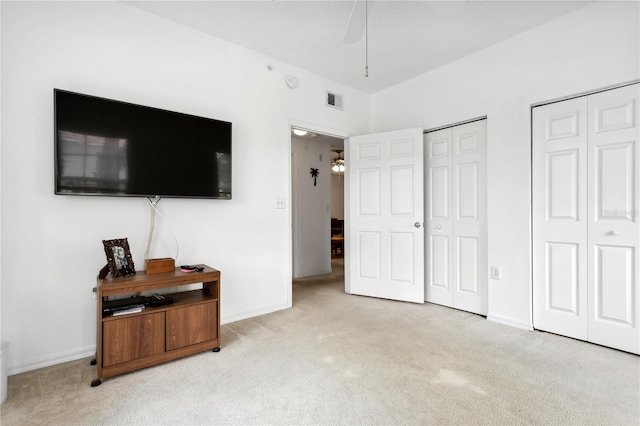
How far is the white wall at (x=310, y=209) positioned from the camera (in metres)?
5.14

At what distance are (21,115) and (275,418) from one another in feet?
8.10

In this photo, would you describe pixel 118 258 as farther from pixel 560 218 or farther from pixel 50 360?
pixel 560 218

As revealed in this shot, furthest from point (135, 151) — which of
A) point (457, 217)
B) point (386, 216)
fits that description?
point (457, 217)

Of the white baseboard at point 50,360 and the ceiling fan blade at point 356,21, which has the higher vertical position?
the ceiling fan blade at point 356,21

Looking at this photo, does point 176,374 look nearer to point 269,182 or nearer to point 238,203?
point 238,203

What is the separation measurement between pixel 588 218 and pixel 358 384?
2.25m

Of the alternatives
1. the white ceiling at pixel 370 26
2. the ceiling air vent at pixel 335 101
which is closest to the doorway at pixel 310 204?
the ceiling air vent at pixel 335 101

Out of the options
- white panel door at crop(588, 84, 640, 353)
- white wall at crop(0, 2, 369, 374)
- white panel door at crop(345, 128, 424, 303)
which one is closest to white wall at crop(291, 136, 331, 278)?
white panel door at crop(345, 128, 424, 303)

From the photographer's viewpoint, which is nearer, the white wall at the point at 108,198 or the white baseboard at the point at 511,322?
the white wall at the point at 108,198

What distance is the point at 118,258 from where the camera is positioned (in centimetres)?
214

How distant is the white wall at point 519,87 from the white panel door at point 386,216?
1.98 feet

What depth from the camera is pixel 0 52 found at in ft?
6.51

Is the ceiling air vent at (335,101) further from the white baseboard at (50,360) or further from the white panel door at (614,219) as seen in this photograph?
the white baseboard at (50,360)

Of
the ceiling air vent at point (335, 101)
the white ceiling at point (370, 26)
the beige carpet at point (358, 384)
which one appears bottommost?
the beige carpet at point (358, 384)
